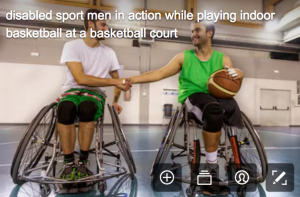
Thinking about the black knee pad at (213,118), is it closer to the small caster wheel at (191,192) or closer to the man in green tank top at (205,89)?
the man in green tank top at (205,89)

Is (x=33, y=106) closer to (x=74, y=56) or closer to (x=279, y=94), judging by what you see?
(x=74, y=56)

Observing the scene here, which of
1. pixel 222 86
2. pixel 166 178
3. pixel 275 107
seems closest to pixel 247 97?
pixel 275 107

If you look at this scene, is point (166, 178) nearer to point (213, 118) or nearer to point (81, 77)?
point (213, 118)

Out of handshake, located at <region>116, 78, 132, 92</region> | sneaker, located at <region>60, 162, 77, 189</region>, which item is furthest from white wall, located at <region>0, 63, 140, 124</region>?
sneaker, located at <region>60, 162, 77, 189</region>

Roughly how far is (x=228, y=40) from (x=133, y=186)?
25.6ft

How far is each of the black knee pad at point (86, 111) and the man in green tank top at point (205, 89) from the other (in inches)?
18.0

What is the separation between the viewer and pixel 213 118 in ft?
4.47

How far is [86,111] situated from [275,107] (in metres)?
10.1

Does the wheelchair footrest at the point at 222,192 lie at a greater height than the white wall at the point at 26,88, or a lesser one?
lesser

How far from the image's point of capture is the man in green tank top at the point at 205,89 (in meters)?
1.38

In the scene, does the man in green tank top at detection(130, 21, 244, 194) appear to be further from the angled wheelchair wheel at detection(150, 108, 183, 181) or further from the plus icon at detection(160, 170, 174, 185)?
the plus icon at detection(160, 170, 174, 185)

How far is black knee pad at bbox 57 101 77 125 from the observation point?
55.1 inches

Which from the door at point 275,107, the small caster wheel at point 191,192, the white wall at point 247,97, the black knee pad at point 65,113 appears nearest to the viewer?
the small caster wheel at point 191,192

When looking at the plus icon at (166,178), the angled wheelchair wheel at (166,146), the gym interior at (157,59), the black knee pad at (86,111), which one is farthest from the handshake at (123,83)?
the gym interior at (157,59)
